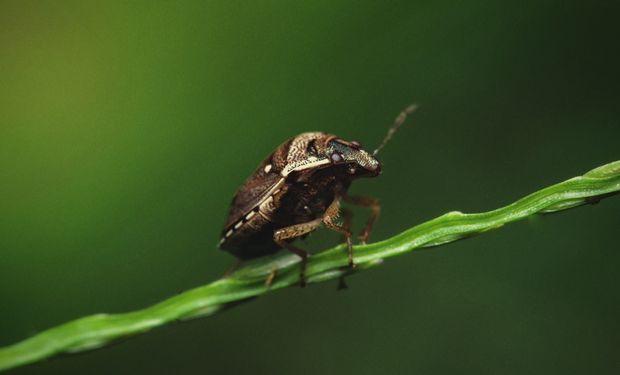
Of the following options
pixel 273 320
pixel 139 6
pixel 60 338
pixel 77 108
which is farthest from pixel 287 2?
pixel 60 338

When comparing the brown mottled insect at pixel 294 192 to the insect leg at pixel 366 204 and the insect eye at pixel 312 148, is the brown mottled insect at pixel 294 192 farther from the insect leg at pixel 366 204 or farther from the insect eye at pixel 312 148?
the insect leg at pixel 366 204

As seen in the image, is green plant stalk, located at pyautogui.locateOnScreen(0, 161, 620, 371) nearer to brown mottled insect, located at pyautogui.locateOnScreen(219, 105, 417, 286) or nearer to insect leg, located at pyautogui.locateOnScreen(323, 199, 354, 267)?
insect leg, located at pyautogui.locateOnScreen(323, 199, 354, 267)

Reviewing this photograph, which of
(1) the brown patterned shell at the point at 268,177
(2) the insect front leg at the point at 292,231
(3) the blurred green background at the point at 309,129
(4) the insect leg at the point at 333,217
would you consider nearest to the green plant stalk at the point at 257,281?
(4) the insect leg at the point at 333,217

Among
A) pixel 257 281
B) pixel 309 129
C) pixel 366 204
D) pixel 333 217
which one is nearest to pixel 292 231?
pixel 333 217

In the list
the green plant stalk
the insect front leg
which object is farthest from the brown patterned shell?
the green plant stalk

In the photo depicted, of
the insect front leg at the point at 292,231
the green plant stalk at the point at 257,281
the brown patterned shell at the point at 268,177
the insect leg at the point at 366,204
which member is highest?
the brown patterned shell at the point at 268,177

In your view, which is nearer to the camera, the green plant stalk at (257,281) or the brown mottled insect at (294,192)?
the green plant stalk at (257,281)

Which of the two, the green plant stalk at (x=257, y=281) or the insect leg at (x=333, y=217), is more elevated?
the insect leg at (x=333, y=217)

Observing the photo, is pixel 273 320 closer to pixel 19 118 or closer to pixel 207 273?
pixel 207 273
